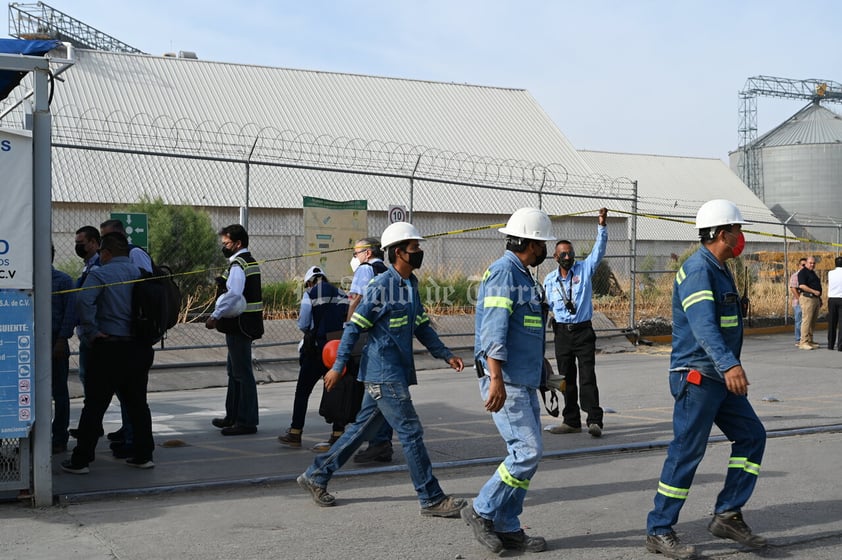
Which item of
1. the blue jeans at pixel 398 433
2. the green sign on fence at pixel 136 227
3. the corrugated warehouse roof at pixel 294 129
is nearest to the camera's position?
the blue jeans at pixel 398 433

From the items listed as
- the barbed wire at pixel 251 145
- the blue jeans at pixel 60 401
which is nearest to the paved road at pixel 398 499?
the blue jeans at pixel 60 401

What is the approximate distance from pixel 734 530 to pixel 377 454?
3280 millimetres

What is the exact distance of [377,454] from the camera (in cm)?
806

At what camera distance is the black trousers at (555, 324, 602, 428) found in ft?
30.6

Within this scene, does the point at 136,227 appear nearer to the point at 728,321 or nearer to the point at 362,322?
the point at 362,322

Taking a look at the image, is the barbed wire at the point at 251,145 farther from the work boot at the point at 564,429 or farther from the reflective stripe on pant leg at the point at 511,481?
the reflective stripe on pant leg at the point at 511,481

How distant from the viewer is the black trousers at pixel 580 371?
367 inches

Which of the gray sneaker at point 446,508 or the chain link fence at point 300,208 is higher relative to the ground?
the chain link fence at point 300,208

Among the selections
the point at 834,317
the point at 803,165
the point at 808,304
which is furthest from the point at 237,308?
the point at 803,165

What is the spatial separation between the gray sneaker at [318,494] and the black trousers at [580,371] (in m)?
3.38

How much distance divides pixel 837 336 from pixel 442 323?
775 centimetres

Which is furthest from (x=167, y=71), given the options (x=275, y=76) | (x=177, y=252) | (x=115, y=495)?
(x=115, y=495)

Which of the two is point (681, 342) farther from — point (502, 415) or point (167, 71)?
point (167, 71)

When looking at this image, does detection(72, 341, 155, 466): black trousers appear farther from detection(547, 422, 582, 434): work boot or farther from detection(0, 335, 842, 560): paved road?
detection(547, 422, 582, 434): work boot
